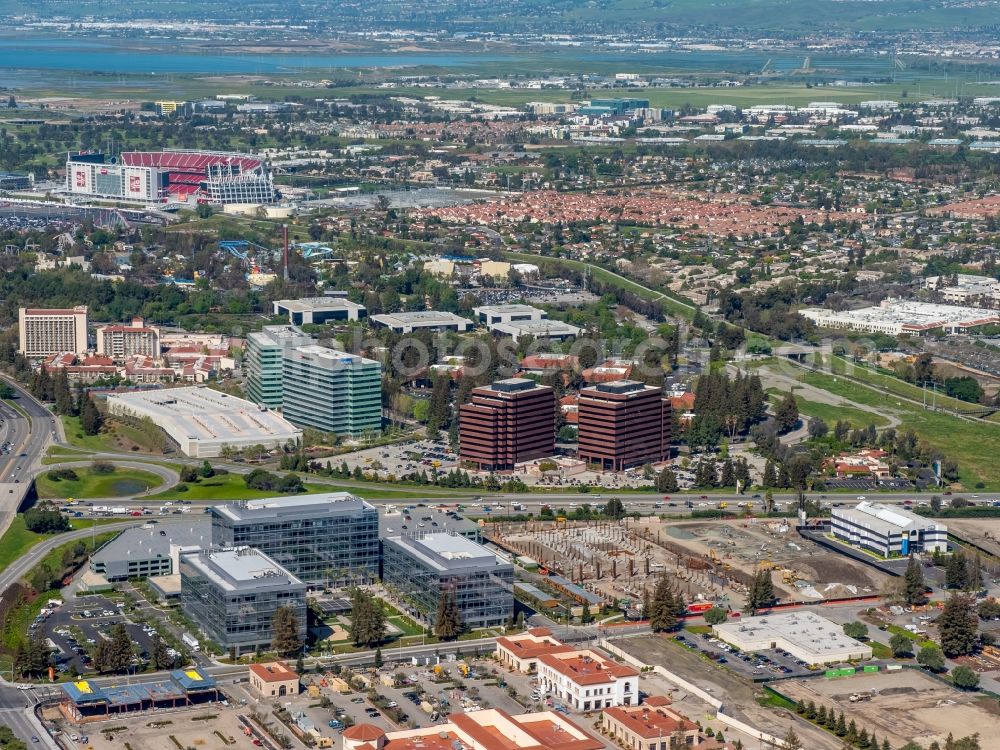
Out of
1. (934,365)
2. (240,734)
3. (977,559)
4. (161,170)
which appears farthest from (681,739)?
(161,170)

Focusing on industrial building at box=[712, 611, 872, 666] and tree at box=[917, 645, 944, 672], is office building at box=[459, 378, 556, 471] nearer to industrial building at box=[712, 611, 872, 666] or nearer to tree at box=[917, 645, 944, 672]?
industrial building at box=[712, 611, 872, 666]

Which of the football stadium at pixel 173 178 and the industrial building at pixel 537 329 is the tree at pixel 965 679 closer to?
the industrial building at pixel 537 329

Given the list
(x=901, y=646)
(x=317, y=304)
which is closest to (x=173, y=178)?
(x=317, y=304)

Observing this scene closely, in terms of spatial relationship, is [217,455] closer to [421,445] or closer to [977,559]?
[421,445]

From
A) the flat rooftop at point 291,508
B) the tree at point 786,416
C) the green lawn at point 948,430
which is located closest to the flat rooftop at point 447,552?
the flat rooftop at point 291,508

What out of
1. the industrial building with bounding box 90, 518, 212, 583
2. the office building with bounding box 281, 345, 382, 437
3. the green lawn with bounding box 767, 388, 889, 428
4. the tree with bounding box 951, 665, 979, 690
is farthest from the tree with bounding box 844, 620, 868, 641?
the office building with bounding box 281, 345, 382, 437
